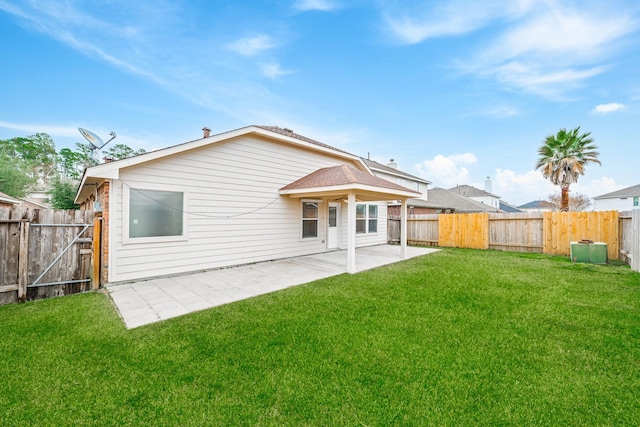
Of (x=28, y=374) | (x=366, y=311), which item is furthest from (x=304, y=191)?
(x=28, y=374)

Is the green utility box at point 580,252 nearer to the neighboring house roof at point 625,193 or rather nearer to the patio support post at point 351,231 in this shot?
the patio support post at point 351,231

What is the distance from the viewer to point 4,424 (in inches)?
81.8

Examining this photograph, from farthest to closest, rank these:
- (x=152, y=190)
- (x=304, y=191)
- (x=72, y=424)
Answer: (x=304, y=191) → (x=152, y=190) → (x=72, y=424)

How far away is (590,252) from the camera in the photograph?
332 inches

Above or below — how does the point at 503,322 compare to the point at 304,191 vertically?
below

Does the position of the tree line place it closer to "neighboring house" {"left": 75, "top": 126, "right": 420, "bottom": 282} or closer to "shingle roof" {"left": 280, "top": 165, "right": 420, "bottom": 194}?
"neighboring house" {"left": 75, "top": 126, "right": 420, "bottom": 282}

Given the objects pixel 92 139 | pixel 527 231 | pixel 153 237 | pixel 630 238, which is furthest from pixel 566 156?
pixel 92 139

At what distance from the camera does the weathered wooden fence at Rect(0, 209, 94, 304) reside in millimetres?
4902

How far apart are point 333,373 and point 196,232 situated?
573cm

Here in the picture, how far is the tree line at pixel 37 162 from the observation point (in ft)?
81.6

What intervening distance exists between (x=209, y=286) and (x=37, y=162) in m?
41.1

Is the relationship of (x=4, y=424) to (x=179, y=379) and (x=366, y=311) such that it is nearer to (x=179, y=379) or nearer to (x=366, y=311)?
(x=179, y=379)

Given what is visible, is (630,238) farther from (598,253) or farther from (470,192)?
(470,192)

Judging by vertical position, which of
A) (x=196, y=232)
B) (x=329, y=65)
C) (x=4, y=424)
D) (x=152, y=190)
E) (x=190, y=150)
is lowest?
(x=4, y=424)
